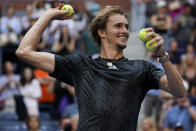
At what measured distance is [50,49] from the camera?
12617 mm

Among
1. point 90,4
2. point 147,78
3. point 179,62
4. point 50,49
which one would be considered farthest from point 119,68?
point 90,4

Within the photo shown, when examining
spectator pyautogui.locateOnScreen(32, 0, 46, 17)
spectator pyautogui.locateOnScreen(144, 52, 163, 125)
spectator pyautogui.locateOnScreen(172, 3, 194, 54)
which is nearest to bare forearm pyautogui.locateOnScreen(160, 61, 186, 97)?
spectator pyautogui.locateOnScreen(144, 52, 163, 125)

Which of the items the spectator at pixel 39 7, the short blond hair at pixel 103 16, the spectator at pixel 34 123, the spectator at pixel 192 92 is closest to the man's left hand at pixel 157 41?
the short blond hair at pixel 103 16

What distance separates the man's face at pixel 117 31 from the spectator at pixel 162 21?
6966 mm

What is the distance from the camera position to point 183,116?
9.65 meters

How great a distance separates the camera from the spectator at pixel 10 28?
41.9 feet

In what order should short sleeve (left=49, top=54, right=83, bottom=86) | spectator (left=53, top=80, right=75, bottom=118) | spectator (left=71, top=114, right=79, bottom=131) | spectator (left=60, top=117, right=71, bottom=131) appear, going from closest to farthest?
short sleeve (left=49, top=54, right=83, bottom=86) < spectator (left=71, top=114, right=79, bottom=131) < spectator (left=60, top=117, right=71, bottom=131) < spectator (left=53, top=80, right=75, bottom=118)

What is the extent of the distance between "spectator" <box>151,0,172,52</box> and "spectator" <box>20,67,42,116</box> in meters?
2.68

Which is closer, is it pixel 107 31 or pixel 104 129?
pixel 104 129

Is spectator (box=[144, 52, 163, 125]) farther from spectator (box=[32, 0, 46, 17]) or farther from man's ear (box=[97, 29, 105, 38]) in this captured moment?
man's ear (box=[97, 29, 105, 38])

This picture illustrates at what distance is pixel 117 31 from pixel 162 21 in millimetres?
7478

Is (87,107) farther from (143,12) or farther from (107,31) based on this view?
(143,12)

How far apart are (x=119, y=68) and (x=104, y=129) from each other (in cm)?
54

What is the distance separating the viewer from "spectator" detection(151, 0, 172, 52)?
1194 centimetres
